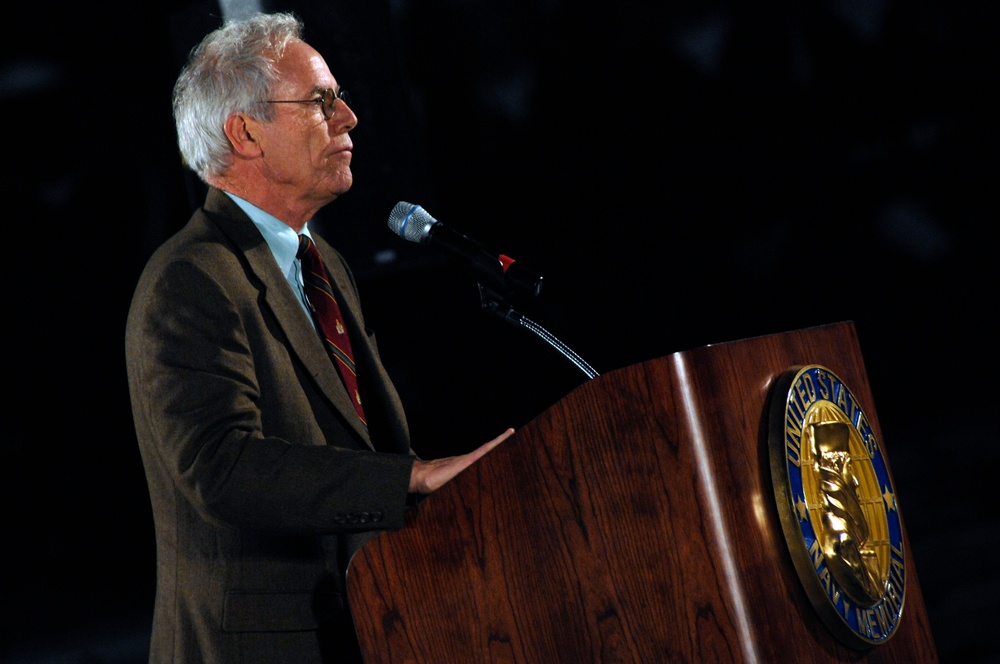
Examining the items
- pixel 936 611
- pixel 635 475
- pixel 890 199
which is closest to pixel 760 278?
pixel 890 199

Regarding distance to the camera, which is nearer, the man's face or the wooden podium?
the wooden podium

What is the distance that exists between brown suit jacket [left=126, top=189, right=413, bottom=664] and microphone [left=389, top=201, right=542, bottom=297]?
20 centimetres

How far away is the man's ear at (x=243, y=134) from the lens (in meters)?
1.59

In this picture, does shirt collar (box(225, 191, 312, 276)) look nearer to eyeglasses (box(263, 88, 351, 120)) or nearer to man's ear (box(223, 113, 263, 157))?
man's ear (box(223, 113, 263, 157))

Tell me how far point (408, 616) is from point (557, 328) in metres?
1.58

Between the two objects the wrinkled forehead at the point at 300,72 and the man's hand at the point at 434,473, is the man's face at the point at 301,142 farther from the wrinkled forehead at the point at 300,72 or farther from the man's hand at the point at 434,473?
the man's hand at the point at 434,473

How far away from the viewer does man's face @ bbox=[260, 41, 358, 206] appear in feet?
5.19

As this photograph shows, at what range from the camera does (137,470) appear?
202 cm

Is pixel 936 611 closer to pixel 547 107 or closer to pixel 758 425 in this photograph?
pixel 547 107

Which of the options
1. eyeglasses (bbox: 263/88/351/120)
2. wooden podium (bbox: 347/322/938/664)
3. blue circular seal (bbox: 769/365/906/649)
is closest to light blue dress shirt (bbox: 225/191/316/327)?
eyeglasses (bbox: 263/88/351/120)

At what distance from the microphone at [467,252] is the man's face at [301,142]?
191 mm

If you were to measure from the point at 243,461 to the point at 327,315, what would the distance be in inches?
15.6

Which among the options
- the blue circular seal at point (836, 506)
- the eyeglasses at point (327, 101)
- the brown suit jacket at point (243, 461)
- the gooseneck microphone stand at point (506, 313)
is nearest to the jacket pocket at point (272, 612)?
the brown suit jacket at point (243, 461)

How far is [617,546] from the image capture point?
40.7 inches
